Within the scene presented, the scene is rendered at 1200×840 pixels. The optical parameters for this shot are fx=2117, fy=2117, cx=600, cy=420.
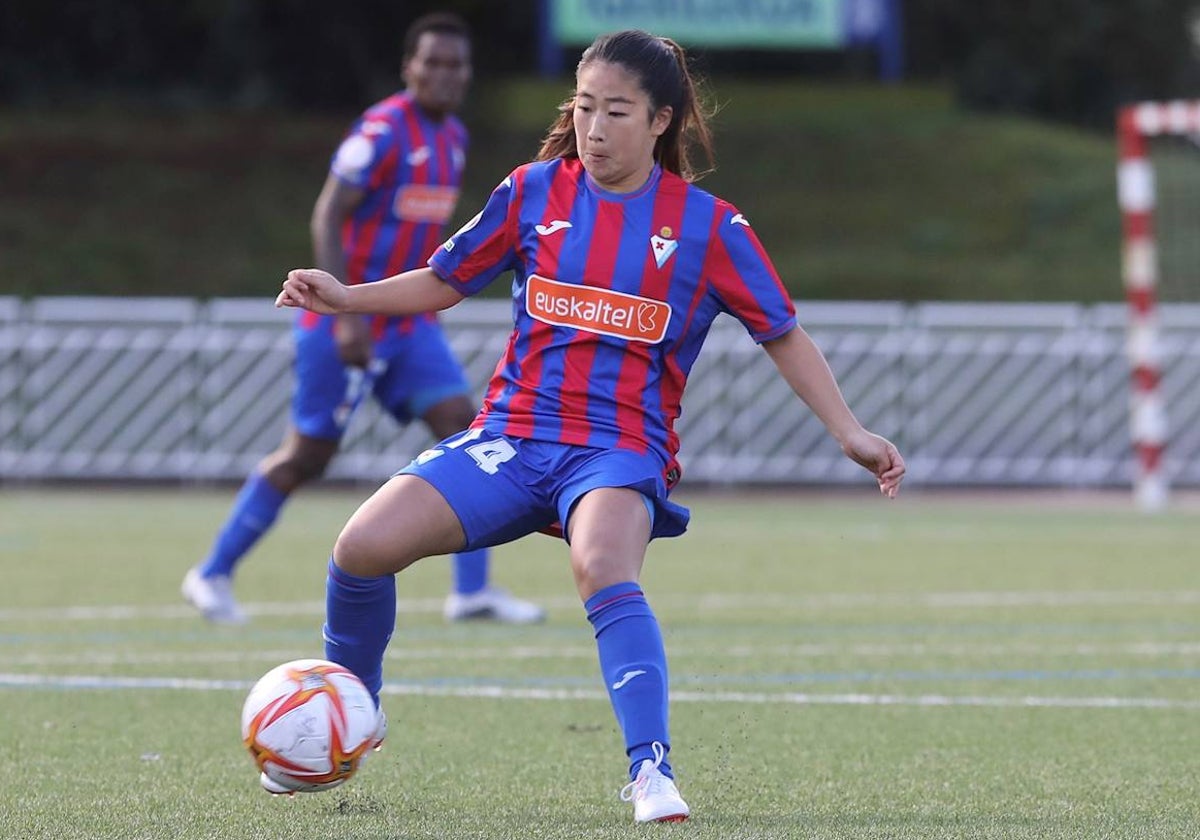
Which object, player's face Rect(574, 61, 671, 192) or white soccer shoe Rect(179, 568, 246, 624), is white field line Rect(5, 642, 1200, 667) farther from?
player's face Rect(574, 61, 671, 192)

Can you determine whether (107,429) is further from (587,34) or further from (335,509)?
(587,34)

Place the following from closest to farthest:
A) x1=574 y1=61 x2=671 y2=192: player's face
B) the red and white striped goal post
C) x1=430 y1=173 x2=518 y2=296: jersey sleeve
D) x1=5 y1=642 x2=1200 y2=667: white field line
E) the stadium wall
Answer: x1=574 y1=61 x2=671 y2=192: player's face
x1=430 y1=173 x2=518 y2=296: jersey sleeve
x1=5 y1=642 x2=1200 y2=667: white field line
the red and white striped goal post
the stadium wall

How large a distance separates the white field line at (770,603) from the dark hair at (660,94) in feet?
13.2

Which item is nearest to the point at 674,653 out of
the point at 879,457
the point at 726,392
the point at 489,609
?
the point at 489,609

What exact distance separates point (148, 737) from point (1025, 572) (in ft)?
19.5

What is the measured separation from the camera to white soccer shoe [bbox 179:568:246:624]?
815 cm

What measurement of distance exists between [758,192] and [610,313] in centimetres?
2227

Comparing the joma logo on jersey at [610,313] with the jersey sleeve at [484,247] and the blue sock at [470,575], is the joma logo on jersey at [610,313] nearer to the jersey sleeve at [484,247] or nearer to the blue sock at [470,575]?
the jersey sleeve at [484,247]

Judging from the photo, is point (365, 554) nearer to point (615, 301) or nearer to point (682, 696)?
point (615, 301)

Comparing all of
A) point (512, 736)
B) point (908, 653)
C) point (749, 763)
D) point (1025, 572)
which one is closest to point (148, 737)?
point (512, 736)

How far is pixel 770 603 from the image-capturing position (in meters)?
8.97

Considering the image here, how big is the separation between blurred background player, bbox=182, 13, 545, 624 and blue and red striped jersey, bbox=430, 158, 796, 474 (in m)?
3.41

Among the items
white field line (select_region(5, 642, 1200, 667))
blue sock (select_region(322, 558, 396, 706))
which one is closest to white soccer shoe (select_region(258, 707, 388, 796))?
blue sock (select_region(322, 558, 396, 706))

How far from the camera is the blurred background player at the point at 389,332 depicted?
26.6 feet
